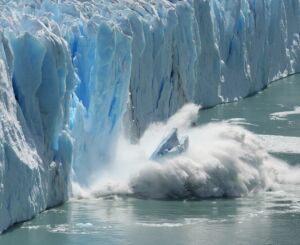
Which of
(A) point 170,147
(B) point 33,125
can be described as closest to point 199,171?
(A) point 170,147

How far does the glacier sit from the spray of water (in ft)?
0.88

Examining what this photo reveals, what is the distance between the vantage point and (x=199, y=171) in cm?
1688

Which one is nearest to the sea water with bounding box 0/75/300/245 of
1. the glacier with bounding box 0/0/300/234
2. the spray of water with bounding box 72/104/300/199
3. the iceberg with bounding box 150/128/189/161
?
the spray of water with bounding box 72/104/300/199

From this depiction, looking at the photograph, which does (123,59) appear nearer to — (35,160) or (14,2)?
(14,2)

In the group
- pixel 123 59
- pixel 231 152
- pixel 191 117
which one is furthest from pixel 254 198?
pixel 191 117

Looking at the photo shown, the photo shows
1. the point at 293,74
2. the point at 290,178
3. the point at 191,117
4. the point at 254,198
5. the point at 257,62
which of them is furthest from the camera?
the point at 293,74

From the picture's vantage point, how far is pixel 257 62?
1138 inches

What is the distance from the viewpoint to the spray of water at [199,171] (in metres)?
16.4

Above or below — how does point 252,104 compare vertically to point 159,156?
above

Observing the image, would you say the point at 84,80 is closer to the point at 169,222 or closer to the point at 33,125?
the point at 33,125

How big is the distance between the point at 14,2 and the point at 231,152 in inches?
154

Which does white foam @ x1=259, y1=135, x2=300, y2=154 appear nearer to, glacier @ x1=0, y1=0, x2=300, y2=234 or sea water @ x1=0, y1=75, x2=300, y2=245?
glacier @ x1=0, y1=0, x2=300, y2=234

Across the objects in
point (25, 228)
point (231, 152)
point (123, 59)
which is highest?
point (123, 59)

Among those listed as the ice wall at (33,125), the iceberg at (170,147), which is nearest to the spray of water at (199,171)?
the iceberg at (170,147)
